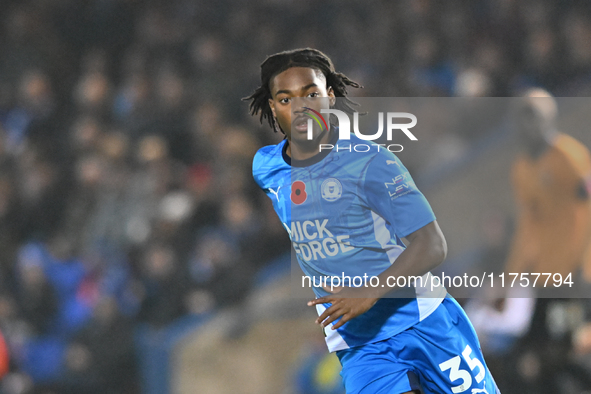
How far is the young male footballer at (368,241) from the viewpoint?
261 centimetres

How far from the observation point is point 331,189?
2.71 meters

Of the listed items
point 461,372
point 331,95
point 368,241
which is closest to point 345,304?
point 368,241

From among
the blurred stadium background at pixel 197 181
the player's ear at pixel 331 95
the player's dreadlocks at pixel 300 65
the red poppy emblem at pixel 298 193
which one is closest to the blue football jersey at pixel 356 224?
the red poppy emblem at pixel 298 193

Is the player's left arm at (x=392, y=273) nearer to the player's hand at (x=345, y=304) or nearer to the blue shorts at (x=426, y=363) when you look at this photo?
A: the player's hand at (x=345, y=304)

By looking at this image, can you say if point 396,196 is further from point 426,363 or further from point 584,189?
point 584,189

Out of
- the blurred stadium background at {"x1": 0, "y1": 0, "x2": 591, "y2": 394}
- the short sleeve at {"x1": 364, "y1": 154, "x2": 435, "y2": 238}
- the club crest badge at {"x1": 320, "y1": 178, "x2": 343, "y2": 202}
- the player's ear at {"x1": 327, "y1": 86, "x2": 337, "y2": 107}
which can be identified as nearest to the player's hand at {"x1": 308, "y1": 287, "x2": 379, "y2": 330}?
the short sleeve at {"x1": 364, "y1": 154, "x2": 435, "y2": 238}

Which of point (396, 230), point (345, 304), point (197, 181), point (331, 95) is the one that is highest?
point (197, 181)

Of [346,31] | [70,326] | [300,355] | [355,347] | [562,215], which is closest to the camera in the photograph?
[355,347]

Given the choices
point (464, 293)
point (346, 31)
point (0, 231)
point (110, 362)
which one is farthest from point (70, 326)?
point (346, 31)

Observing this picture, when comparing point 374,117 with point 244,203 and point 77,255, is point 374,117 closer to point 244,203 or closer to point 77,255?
point 244,203

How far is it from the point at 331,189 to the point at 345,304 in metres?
0.49

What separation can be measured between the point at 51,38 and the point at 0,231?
110 inches

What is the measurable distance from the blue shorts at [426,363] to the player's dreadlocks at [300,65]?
100cm

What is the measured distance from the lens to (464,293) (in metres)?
4.44
